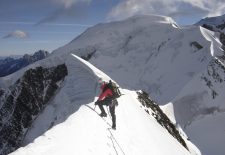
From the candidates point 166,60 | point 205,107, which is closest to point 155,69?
point 166,60

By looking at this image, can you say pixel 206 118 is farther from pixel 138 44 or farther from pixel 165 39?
pixel 138 44

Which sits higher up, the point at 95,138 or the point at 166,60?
the point at 166,60

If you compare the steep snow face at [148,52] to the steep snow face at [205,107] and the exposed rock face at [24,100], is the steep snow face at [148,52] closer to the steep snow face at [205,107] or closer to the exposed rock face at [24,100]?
the steep snow face at [205,107]

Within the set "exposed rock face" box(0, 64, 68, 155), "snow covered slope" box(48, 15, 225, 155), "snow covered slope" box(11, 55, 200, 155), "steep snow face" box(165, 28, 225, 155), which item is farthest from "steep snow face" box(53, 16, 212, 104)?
"snow covered slope" box(11, 55, 200, 155)

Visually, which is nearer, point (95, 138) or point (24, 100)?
point (95, 138)

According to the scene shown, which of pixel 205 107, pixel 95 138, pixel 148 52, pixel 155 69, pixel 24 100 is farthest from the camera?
pixel 24 100

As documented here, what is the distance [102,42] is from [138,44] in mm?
14715

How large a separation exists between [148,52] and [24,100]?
47.2 metres

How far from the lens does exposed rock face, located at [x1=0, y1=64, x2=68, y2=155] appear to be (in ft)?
329

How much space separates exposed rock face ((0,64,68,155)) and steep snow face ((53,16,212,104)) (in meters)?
14.9

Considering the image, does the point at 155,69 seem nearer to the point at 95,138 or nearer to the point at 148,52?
the point at 148,52

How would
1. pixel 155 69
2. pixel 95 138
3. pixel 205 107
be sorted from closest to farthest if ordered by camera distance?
1. pixel 95 138
2. pixel 205 107
3. pixel 155 69

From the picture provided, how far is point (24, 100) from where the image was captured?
11281 cm

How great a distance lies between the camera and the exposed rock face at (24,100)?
100m
